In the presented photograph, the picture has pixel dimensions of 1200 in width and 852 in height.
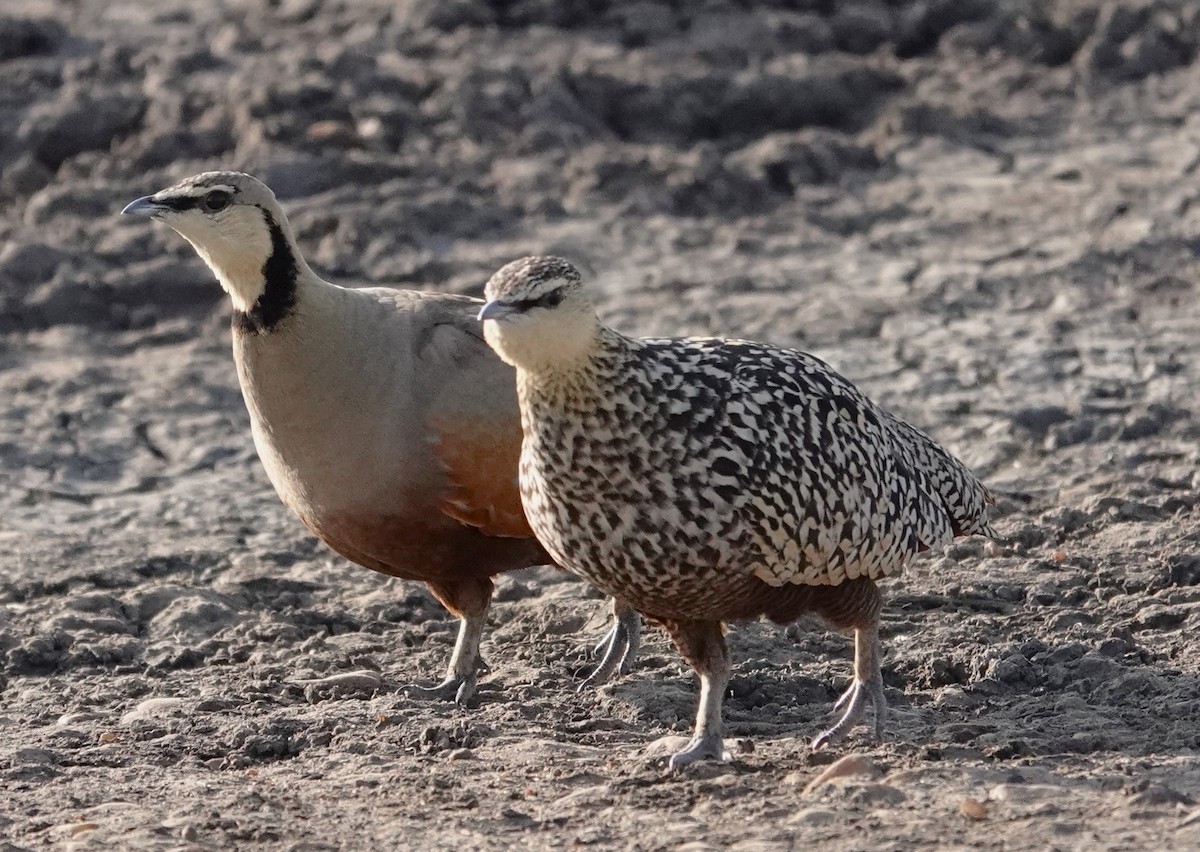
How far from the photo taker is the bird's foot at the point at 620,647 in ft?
20.7

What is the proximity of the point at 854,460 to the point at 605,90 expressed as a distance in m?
6.51

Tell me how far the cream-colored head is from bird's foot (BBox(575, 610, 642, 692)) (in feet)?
5.30

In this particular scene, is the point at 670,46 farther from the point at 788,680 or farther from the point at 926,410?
the point at 788,680

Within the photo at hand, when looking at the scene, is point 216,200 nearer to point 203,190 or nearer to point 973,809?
point 203,190

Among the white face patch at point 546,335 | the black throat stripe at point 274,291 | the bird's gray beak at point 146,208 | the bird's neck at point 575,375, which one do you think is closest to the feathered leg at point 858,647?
the bird's neck at point 575,375

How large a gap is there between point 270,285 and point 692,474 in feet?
5.91

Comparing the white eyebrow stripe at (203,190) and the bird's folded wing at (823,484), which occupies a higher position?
the white eyebrow stripe at (203,190)

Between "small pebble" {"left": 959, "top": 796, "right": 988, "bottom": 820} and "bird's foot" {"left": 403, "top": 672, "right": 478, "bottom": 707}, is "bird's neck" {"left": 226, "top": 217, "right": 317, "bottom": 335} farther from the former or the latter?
"small pebble" {"left": 959, "top": 796, "right": 988, "bottom": 820}

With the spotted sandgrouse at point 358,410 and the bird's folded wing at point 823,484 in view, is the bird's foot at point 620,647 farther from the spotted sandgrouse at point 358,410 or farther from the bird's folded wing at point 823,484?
the bird's folded wing at point 823,484

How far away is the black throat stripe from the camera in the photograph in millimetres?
6141

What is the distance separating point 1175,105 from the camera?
11.5 m

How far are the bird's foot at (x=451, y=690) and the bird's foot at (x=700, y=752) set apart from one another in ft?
3.41

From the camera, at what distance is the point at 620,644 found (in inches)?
252

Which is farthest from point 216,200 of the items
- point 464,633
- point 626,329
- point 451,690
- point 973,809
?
point 626,329
